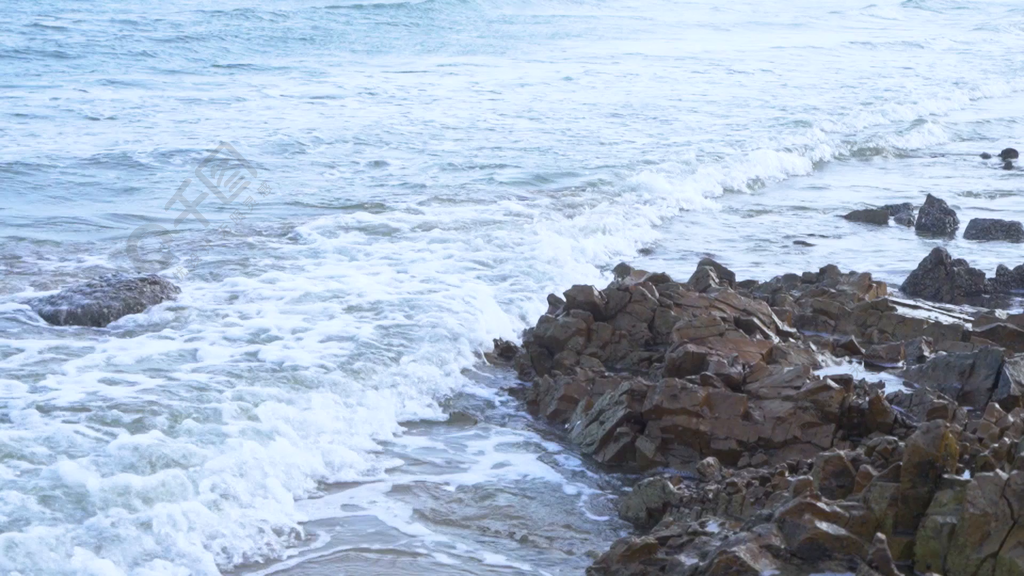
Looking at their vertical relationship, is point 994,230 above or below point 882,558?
below

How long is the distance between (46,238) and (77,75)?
1259 centimetres

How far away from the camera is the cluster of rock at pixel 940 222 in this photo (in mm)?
12133

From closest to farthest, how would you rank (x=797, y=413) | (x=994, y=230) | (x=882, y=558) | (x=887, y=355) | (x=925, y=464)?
1. (x=882, y=558)
2. (x=925, y=464)
3. (x=797, y=413)
4. (x=887, y=355)
5. (x=994, y=230)

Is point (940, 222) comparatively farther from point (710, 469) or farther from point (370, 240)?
point (710, 469)

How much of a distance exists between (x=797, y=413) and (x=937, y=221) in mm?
7335

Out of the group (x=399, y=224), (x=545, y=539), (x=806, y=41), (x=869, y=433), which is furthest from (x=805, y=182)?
(x=806, y=41)

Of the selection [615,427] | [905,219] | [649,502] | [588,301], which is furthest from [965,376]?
[905,219]

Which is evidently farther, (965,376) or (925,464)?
(965,376)

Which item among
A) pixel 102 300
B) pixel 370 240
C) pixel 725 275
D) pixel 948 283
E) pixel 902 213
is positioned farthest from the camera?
pixel 902 213

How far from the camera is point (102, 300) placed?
8.54 metres

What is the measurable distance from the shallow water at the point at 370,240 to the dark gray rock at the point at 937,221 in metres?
0.49

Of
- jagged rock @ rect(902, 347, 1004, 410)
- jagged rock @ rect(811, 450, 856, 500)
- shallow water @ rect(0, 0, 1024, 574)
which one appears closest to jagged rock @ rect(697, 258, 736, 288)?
shallow water @ rect(0, 0, 1024, 574)

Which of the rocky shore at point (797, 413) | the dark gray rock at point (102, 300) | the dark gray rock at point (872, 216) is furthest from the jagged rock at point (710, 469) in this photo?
the dark gray rock at point (872, 216)

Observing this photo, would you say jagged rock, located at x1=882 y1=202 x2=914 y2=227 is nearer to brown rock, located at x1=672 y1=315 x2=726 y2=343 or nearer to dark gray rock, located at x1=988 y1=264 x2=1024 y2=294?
dark gray rock, located at x1=988 y1=264 x2=1024 y2=294
